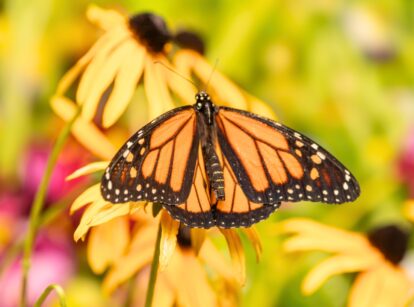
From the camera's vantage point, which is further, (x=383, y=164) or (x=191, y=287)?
(x=383, y=164)

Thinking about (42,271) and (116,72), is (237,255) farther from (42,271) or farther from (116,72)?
(42,271)

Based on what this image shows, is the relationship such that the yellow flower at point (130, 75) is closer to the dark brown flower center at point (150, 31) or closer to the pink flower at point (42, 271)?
the dark brown flower center at point (150, 31)

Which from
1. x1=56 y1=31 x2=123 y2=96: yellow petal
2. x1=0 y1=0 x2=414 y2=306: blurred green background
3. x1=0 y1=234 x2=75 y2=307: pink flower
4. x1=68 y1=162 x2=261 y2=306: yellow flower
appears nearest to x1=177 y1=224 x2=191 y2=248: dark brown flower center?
x1=68 y1=162 x2=261 y2=306: yellow flower

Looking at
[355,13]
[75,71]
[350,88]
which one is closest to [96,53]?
[75,71]

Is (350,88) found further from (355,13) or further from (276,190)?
(276,190)

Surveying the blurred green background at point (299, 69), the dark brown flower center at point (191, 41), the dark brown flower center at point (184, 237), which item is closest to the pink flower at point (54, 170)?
the blurred green background at point (299, 69)

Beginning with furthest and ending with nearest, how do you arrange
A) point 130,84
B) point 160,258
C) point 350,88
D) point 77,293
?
point 350,88 < point 77,293 < point 130,84 < point 160,258
